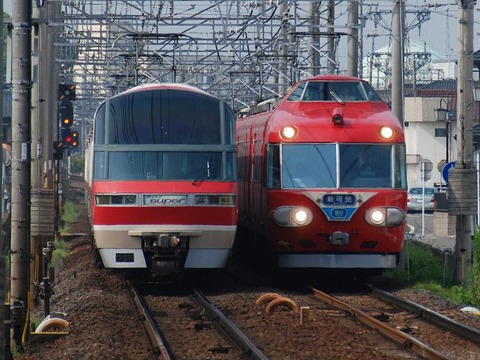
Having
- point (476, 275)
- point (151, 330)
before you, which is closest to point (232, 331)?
point (151, 330)

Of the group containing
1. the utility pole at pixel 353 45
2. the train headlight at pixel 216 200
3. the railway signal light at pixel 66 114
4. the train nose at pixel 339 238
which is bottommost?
the train nose at pixel 339 238

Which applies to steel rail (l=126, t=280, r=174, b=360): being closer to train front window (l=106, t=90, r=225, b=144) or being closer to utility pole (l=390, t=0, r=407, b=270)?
train front window (l=106, t=90, r=225, b=144)

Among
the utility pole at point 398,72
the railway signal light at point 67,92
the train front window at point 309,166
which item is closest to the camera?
the train front window at point 309,166

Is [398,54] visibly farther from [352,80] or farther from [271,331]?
[271,331]

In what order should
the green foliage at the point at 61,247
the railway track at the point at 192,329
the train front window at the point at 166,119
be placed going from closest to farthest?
1. the railway track at the point at 192,329
2. the train front window at the point at 166,119
3. the green foliage at the point at 61,247

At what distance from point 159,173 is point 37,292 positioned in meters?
3.03

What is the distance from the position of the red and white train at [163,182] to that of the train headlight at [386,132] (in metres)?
2.44

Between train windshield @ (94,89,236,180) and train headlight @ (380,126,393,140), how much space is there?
2394 mm

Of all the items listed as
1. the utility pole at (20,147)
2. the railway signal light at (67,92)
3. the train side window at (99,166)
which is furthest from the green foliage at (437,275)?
the railway signal light at (67,92)

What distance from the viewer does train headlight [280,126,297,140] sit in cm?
1822

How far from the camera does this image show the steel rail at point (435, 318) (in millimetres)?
12734

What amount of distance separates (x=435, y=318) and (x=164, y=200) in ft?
14.6

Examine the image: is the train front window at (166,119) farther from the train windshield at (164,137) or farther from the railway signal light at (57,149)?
the railway signal light at (57,149)

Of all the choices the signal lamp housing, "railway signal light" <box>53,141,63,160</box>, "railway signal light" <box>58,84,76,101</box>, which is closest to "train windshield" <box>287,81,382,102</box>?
the signal lamp housing
